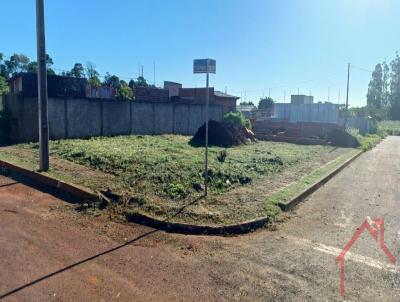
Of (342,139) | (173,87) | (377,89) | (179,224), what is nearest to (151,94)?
(173,87)

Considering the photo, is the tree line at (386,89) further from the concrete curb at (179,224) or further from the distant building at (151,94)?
the concrete curb at (179,224)

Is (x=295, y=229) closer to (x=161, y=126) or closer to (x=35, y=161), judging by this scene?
(x=35, y=161)

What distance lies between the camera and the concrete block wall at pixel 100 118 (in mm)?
14617

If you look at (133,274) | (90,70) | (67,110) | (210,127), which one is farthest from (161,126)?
(90,70)

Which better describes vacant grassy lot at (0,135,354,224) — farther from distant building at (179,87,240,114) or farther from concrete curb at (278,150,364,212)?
distant building at (179,87,240,114)

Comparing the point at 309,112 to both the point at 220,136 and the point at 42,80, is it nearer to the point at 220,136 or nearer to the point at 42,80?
the point at 220,136

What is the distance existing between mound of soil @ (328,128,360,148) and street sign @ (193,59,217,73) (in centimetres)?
1775

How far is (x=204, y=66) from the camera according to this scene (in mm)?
6492

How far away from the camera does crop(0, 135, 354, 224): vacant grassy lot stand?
605cm

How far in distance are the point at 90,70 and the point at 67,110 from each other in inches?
1347

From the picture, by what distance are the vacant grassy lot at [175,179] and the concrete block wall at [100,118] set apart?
2979mm

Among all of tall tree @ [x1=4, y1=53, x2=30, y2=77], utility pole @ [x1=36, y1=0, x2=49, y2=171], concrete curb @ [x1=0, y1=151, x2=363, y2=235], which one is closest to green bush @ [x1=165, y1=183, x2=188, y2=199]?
concrete curb @ [x1=0, y1=151, x2=363, y2=235]

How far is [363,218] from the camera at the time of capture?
6.43 m

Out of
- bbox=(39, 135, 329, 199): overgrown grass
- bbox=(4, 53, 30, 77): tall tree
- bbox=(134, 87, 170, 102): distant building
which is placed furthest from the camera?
bbox=(4, 53, 30, 77): tall tree
